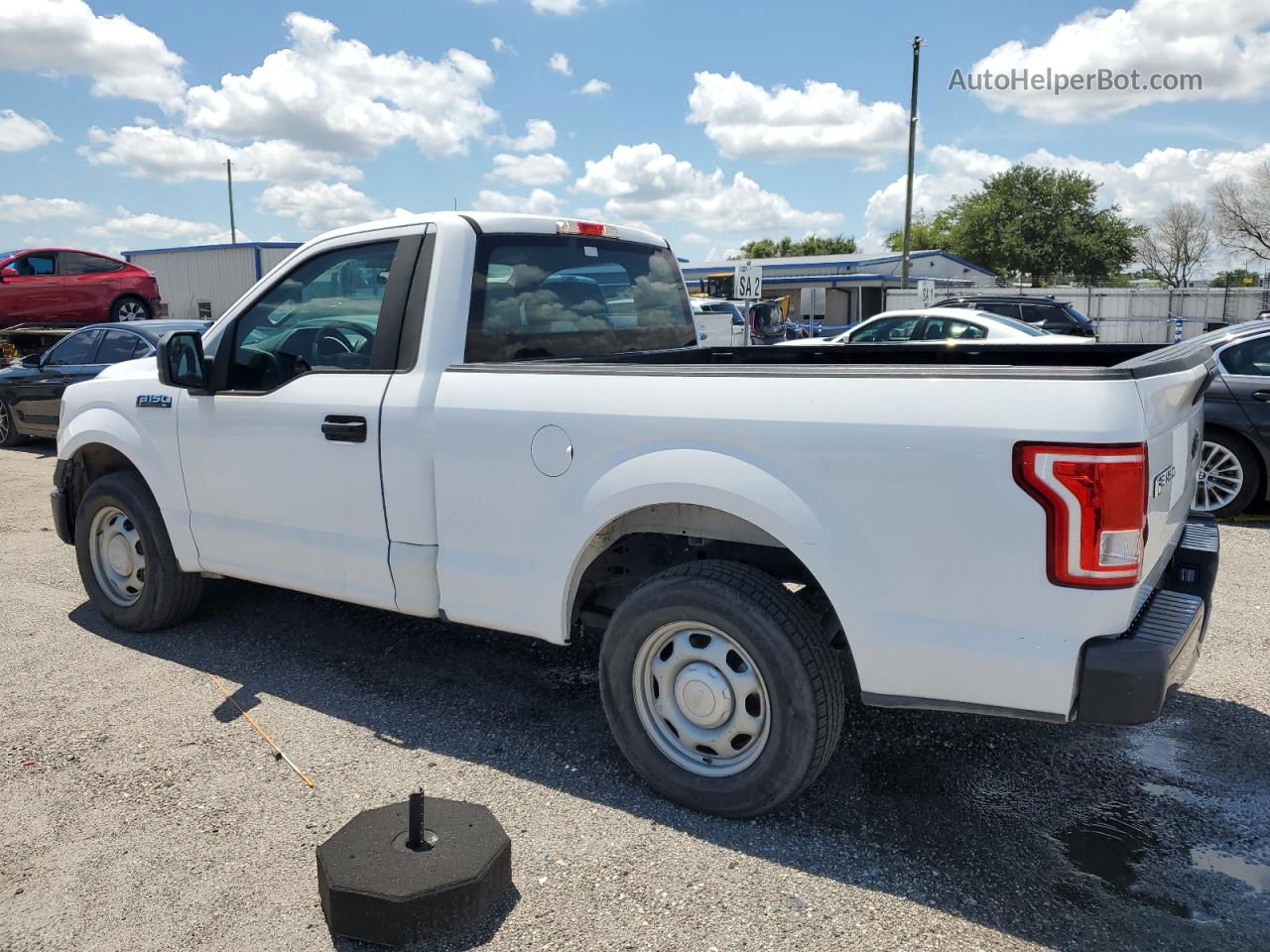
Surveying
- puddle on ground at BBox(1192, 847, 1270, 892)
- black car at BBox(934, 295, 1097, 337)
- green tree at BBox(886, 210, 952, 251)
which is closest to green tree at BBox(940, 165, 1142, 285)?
green tree at BBox(886, 210, 952, 251)

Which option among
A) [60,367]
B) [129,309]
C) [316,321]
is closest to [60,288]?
[129,309]

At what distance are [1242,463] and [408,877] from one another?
7.28 m

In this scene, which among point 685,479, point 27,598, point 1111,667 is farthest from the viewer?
point 27,598

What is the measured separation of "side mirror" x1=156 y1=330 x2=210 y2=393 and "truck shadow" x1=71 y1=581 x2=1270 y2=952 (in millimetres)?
1367

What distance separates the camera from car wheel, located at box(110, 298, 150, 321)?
703 inches

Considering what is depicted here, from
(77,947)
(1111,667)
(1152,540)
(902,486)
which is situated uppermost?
(902,486)

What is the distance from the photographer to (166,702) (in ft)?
14.4

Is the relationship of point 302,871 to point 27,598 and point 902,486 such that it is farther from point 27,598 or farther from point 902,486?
point 27,598

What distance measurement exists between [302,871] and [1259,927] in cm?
274

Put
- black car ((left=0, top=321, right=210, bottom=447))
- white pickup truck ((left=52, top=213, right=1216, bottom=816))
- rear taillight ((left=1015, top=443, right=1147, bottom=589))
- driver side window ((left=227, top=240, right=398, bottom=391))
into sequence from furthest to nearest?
black car ((left=0, top=321, right=210, bottom=447)) < driver side window ((left=227, top=240, right=398, bottom=391)) < white pickup truck ((left=52, top=213, right=1216, bottom=816)) < rear taillight ((left=1015, top=443, right=1147, bottom=589))

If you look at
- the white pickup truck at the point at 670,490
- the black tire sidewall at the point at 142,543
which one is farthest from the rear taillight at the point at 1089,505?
the black tire sidewall at the point at 142,543

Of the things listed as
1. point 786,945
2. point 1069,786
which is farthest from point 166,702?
point 1069,786

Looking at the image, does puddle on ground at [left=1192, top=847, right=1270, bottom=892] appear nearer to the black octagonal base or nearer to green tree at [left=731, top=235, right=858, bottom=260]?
the black octagonal base

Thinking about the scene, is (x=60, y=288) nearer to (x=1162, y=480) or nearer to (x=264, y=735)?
(x=264, y=735)
